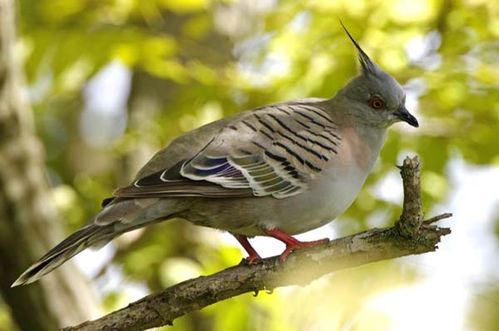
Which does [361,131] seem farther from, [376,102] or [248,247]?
[248,247]

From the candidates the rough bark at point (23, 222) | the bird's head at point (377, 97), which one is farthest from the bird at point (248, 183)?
the rough bark at point (23, 222)

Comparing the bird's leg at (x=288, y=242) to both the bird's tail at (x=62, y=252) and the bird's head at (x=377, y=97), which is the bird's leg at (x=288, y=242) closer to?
the bird's tail at (x=62, y=252)

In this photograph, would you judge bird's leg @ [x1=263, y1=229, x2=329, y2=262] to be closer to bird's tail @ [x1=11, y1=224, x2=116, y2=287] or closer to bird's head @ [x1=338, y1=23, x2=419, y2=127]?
bird's tail @ [x1=11, y1=224, x2=116, y2=287]

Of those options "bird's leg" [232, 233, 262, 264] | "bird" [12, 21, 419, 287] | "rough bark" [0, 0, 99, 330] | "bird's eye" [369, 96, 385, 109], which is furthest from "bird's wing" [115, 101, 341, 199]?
"rough bark" [0, 0, 99, 330]

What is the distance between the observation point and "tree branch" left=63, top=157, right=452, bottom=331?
144 inches

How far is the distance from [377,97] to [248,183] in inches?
42.3

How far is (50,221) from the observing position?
605 cm

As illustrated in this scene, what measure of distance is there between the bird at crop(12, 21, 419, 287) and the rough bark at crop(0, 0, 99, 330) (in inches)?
63.4

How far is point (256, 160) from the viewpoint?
14.9 ft

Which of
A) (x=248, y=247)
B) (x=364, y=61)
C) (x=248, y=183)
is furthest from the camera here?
(x=364, y=61)

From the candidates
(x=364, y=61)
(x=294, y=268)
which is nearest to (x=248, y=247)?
(x=294, y=268)

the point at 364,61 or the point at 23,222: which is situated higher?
the point at 23,222

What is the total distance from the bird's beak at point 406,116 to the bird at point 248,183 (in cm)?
33

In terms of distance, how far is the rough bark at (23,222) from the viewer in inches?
231
